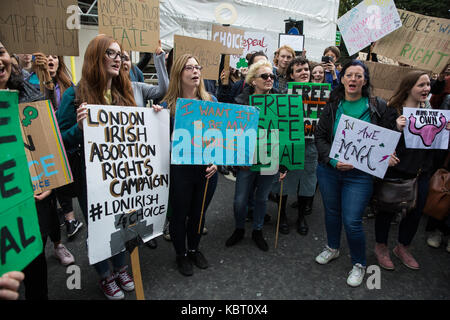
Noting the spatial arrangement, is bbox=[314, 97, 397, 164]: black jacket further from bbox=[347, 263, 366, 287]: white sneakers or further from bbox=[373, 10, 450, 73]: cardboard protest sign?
bbox=[373, 10, 450, 73]: cardboard protest sign

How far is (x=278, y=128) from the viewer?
3129 millimetres

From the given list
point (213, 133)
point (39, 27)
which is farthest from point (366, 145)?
point (39, 27)

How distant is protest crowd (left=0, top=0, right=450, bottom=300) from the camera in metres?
2.13

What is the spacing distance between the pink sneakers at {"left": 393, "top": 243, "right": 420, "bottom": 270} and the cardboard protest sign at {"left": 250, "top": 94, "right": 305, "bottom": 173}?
4.81ft

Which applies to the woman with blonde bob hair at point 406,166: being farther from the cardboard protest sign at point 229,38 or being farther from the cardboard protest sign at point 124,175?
the cardboard protest sign at point 229,38

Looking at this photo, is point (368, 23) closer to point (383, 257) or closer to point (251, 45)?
point (251, 45)

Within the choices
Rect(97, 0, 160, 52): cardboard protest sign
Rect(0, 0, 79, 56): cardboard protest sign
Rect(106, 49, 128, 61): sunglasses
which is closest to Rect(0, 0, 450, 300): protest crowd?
Rect(106, 49, 128, 61): sunglasses

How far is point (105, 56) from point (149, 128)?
0.60 m

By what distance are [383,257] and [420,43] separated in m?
2.70

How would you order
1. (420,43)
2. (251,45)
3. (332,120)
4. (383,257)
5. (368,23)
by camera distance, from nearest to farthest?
1. (332,120)
2. (383,257)
3. (420,43)
4. (368,23)
5. (251,45)

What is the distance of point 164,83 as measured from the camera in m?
2.80

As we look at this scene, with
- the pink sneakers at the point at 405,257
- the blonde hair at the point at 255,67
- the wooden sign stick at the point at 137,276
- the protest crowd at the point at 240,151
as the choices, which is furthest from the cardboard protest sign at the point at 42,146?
the pink sneakers at the point at 405,257
